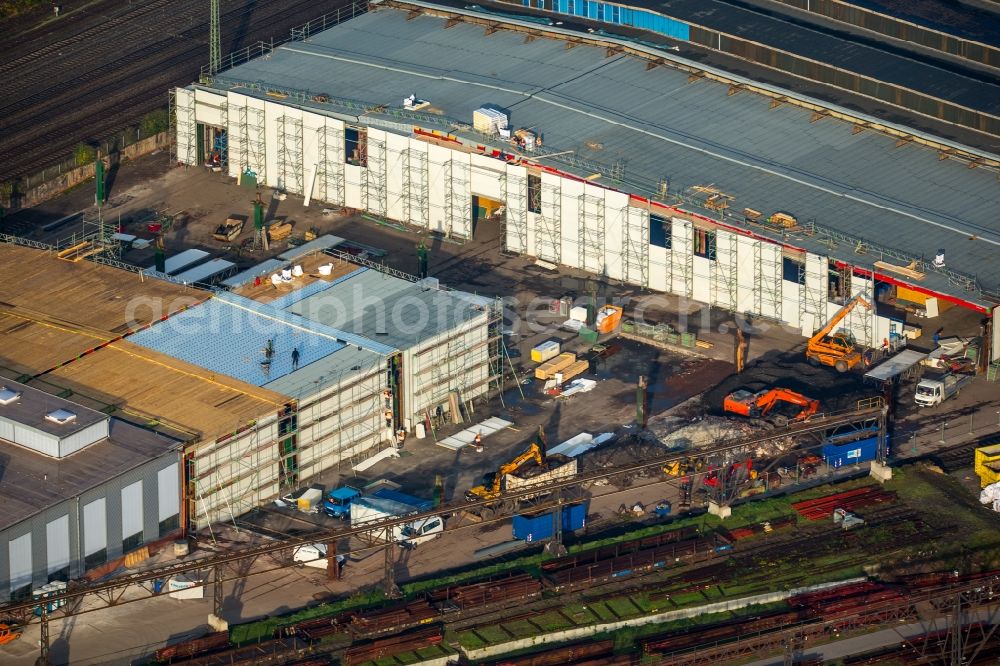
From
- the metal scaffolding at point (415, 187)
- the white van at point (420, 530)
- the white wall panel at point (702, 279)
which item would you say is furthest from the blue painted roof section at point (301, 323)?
the white wall panel at point (702, 279)

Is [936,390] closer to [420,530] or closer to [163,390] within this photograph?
[420,530]

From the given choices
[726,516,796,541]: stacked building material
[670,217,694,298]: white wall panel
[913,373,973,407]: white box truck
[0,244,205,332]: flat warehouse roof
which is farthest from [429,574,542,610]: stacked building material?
[670,217,694,298]: white wall panel

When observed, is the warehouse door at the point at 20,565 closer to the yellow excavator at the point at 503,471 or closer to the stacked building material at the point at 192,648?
the stacked building material at the point at 192,648

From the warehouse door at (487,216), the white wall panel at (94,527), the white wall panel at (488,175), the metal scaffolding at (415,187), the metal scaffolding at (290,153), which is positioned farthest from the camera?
the metal scaffolding at (290,153)

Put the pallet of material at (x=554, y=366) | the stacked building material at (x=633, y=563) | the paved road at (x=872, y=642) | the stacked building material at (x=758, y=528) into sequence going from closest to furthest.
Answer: the paved road at (x=872, y=642) → the stacked building material at (x=633, y=563) → the stacked building material at (x=758, y=528) → the pallet of material at (x=554, y=366)

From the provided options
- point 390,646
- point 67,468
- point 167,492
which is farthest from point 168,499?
point 390,646

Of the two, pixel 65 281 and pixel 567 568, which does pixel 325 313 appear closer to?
pixel 65 281

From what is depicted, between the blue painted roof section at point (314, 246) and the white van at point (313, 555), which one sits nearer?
the white van at point (313, 555)
